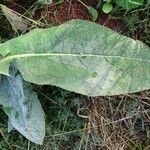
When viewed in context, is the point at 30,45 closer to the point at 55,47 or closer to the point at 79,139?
the point at 55,47

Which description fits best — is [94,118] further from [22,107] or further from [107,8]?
[107,8]

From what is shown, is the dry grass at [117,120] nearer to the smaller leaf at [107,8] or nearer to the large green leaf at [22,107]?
the large green leaf at [22,107]

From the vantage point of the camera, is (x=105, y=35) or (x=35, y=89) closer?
(x=105, y=35)

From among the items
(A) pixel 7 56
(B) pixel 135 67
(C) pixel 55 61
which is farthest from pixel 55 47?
(B) pixel 135 67

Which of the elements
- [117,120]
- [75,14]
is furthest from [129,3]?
[117,120]

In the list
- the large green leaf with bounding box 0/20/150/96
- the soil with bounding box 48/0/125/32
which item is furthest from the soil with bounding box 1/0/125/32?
the large green leaf with bounding box 0/20/150/96

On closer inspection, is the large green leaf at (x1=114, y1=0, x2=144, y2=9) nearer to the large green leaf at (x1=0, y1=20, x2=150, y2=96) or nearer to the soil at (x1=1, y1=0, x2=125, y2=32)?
the soil at (x1=1, y1=0, x2=125, y2=32)
